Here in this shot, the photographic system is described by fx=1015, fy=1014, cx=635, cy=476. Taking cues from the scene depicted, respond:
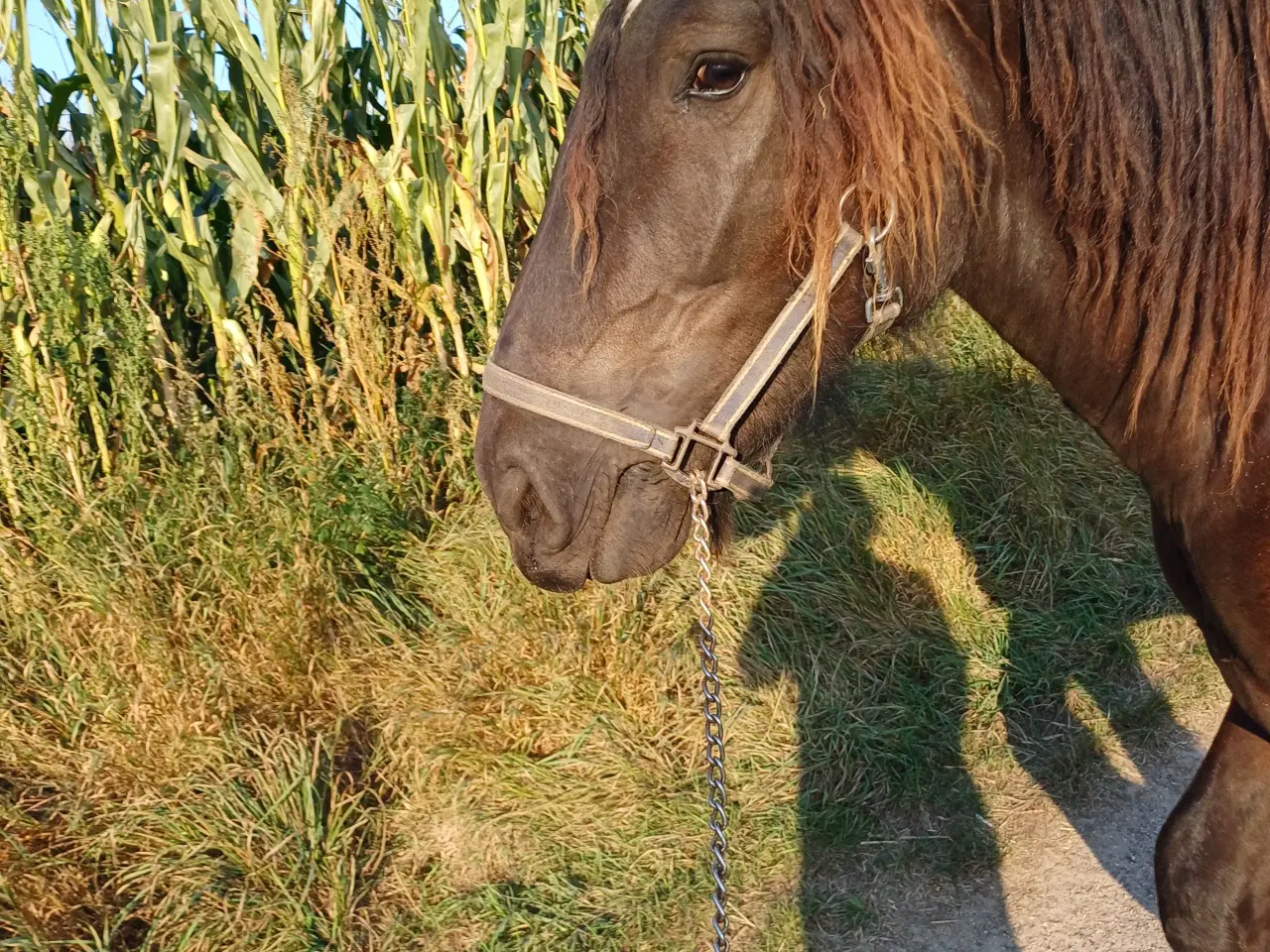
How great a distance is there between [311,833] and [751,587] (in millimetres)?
1729

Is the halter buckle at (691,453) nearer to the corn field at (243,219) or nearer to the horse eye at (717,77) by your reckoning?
the horse eye at (717,77)

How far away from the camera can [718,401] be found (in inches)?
65.6

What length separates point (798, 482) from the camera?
4.18m

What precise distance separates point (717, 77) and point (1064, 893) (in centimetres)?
256

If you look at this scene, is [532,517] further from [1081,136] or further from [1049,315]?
[1081,136]

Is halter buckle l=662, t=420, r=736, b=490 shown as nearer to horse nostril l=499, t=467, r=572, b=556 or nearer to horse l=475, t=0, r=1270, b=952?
horse l=475, t=0, r=1270, b=952

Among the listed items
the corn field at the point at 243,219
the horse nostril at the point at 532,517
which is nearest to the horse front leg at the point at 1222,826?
the horse nostril at the point at 532,517

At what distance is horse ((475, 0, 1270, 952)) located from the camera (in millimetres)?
1494

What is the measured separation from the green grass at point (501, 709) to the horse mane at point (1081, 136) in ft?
3.29

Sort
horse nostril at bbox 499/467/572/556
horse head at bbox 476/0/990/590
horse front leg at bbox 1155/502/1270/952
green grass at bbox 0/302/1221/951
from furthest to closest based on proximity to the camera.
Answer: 1. green grass at bbox 0/302/1221/951
2. horse front leg at bbox 1155/502/1270/952
3. horse nostril at bbox 499/467/572/556
4. horse head at bbox 476/0/990/590

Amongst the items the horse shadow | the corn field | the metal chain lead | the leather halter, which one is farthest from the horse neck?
the corn field

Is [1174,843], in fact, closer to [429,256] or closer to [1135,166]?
[1135,166]

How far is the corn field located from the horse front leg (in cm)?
286

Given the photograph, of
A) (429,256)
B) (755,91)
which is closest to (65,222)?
(429,256)
